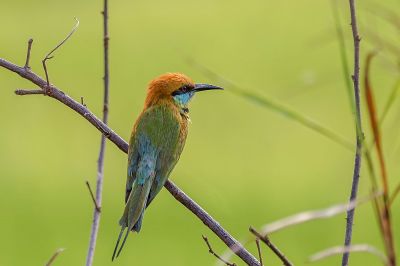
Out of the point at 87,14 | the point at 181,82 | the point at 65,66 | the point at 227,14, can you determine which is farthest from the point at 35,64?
the point at 181,82

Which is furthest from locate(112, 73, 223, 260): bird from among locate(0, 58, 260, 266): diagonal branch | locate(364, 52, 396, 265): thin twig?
locate(364, 52, 396, 265): thin twig

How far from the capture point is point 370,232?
27.3 ft

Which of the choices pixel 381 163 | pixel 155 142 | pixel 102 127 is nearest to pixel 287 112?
pixel 381 163

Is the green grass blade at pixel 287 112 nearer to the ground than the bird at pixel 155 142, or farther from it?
farther from it

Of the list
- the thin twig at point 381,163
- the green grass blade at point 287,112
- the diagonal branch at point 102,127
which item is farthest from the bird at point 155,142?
the thin twig at point 381,163

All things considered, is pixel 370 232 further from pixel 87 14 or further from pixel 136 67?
pixel 87 14

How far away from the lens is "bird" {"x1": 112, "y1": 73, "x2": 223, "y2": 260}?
2.66 metres

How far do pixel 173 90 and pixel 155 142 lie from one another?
0.31 m

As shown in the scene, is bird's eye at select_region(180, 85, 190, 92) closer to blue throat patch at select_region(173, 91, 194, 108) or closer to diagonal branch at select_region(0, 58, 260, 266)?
blue throat patch at select_region(173, 91, 194, 108)

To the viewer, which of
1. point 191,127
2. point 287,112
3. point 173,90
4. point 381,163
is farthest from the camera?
point 191,127

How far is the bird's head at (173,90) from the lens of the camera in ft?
10.4

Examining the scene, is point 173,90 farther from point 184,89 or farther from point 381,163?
point 381,163

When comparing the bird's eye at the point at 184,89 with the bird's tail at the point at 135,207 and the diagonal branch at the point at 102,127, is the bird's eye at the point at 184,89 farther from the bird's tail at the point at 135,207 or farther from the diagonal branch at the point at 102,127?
the diagonal branch at the point at 102,127

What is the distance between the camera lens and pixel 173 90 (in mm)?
3184
